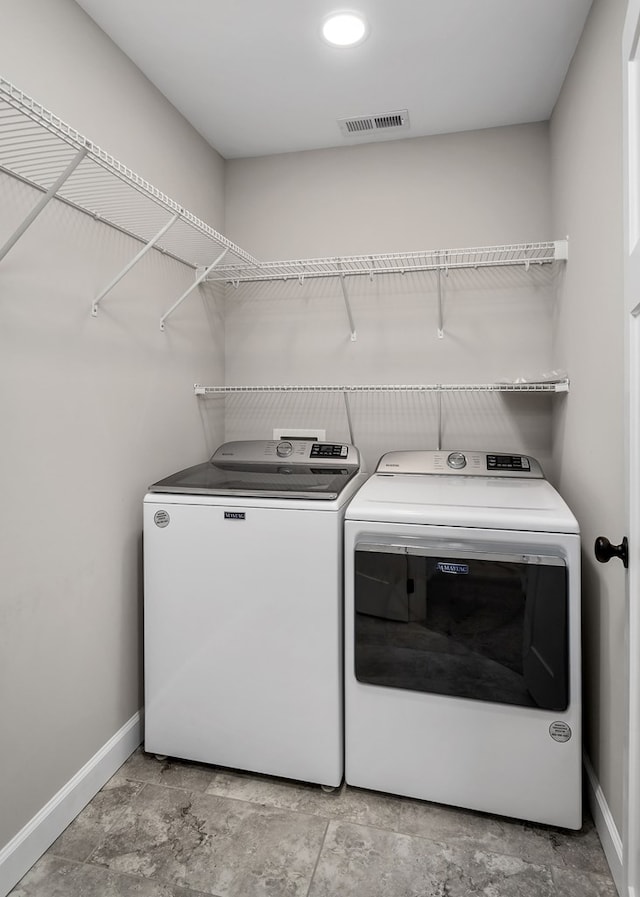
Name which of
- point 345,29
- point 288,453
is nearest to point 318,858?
point 288,453

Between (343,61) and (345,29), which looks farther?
(343,61)

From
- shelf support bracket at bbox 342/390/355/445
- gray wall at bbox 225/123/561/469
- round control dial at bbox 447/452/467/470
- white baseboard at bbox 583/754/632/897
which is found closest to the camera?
white baseboard at bbox 583/754/632/897

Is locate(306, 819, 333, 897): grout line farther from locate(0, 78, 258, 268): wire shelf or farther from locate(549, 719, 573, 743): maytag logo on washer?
locate(0, 78, 258, 268): wire shelf

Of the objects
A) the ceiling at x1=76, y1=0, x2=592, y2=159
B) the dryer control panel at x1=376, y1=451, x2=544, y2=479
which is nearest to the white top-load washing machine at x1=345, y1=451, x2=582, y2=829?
the dryer control panel at x1=376, y1=451, x2=544, y2=479

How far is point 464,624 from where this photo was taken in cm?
155

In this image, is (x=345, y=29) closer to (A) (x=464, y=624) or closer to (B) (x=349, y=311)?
(B) (x=349, y=311)

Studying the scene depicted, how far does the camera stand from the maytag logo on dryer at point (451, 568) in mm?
1553

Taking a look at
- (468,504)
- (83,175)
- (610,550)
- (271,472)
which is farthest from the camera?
(271,472)

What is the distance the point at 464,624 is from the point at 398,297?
151 cm

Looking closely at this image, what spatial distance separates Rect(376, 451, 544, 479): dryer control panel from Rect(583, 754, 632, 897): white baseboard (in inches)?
39.9

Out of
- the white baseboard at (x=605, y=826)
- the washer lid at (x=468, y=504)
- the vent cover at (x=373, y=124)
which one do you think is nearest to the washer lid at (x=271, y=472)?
the washer lid at (x=468, y=504)

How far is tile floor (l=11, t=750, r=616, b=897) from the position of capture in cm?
136

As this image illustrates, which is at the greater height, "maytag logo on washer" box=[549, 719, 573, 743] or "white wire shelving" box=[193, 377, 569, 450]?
"white wire shelving" box=[193, 377, 569, 450]

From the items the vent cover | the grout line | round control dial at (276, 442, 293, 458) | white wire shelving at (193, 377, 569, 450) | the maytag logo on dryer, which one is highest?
the vent cover
